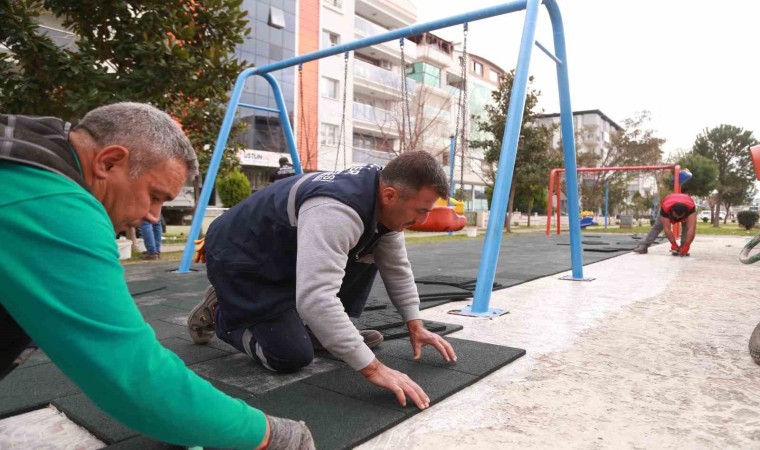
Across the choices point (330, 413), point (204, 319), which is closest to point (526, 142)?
point (204, 319)

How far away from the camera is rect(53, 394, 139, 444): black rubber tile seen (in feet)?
4.69

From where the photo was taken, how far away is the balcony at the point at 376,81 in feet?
76.5

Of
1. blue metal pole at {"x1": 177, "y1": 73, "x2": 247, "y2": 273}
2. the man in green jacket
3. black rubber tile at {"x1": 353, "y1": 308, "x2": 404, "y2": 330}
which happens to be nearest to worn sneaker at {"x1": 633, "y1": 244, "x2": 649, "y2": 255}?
black rubber tile at {"x1": 353, "y1": 308, "x2": 404, "y2": 330}

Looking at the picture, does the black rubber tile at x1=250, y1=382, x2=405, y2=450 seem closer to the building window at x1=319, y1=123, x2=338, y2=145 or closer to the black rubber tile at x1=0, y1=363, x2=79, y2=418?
the black rubber tile at x1=0, y1=363, x2=79, y2=418

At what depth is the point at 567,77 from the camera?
13.4ft

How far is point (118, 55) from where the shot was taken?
549cm

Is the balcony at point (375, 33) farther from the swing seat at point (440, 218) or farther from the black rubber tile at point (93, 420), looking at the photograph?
the black rubber tile at point (93, 420)

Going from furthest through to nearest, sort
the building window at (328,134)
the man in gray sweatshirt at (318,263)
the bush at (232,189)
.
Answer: the building window at (328,134), the bush at (232,189), the man in gray sweatshirt at (318,263)

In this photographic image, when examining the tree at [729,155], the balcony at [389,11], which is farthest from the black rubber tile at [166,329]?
the tree at [729,155]

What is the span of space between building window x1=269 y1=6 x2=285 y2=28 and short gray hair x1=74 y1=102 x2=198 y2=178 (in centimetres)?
2030

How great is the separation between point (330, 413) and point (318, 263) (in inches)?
19.5

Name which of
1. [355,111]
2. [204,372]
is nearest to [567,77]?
[204,372]

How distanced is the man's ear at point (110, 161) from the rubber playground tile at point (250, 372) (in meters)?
1.06

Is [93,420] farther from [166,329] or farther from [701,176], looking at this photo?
[701,176]
